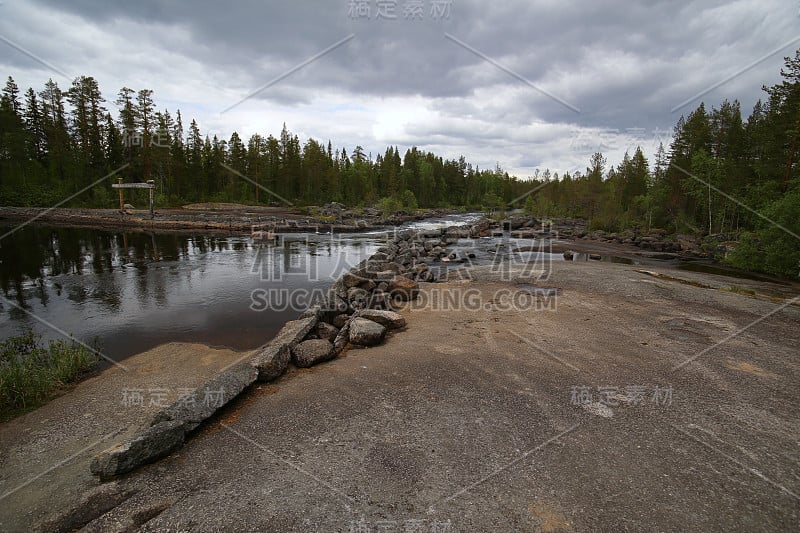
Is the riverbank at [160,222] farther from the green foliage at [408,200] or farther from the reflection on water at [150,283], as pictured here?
the green foliage at [408,200]

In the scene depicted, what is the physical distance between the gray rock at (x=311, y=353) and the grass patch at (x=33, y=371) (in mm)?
4573

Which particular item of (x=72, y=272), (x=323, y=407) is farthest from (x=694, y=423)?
(x=72, y=272)

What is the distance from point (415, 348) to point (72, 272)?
19.9 metres

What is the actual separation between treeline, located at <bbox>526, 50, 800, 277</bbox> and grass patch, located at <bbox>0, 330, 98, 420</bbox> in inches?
1182

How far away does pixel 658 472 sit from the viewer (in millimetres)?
4340

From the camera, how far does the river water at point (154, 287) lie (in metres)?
11.0

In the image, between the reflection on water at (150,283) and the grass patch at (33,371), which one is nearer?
the grass patch at (33,371)

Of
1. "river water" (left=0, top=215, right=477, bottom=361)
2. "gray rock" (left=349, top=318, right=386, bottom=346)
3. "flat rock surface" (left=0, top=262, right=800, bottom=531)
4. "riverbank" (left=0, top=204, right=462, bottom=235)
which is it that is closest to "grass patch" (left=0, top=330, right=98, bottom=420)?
"river water" (left=0, top=215, right=477, bottom=361)

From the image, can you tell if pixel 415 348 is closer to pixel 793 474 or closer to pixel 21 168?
pixel 793 474

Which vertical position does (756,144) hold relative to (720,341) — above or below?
above

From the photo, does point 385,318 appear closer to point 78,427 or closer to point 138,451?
point 138,451

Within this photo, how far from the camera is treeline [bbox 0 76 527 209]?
49.8m

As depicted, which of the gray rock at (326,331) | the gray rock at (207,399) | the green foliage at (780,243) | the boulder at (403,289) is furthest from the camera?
the green foliage at (780,243)

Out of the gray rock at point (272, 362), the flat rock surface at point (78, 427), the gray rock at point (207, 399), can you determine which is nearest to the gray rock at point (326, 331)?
the gray rock at point (272, 362)
